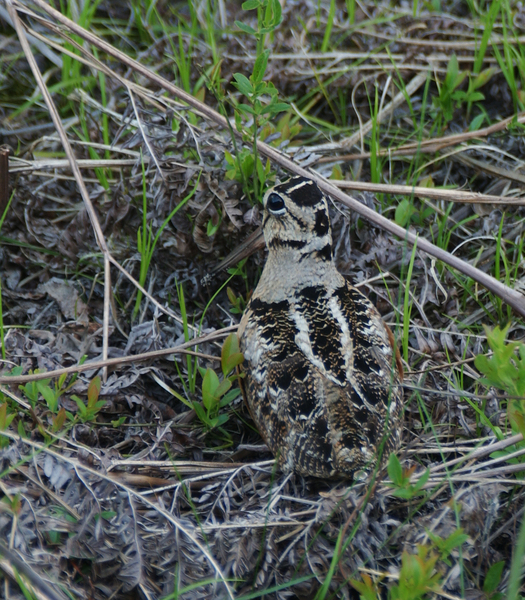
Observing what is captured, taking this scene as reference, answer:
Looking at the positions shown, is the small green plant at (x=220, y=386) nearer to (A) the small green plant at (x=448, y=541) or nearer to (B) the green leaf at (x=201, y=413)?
(B) the green leaf at (x=201, y=413)

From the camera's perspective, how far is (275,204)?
3.02m

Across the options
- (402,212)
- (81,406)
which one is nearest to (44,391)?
(81,406)

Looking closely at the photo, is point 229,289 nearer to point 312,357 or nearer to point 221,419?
point 221,419

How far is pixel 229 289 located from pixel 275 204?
0.65 m

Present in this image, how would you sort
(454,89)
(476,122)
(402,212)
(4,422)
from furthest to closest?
(454,89)
(476,122)
(402,212)
(4,422)

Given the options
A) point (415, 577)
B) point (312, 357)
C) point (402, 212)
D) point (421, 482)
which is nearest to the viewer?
point (415, 577)

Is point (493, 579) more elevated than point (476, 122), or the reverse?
point (476, 122)

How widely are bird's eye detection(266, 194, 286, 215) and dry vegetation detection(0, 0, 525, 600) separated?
419mm

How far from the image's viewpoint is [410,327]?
3461 mm

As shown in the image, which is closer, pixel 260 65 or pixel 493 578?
pixel 493 578

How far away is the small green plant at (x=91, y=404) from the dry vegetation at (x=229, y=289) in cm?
1

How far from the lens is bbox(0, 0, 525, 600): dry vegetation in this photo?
2.45m

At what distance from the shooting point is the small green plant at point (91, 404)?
2.86 meters

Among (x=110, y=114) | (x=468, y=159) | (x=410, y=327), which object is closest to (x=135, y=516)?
(x=410, y=327)
